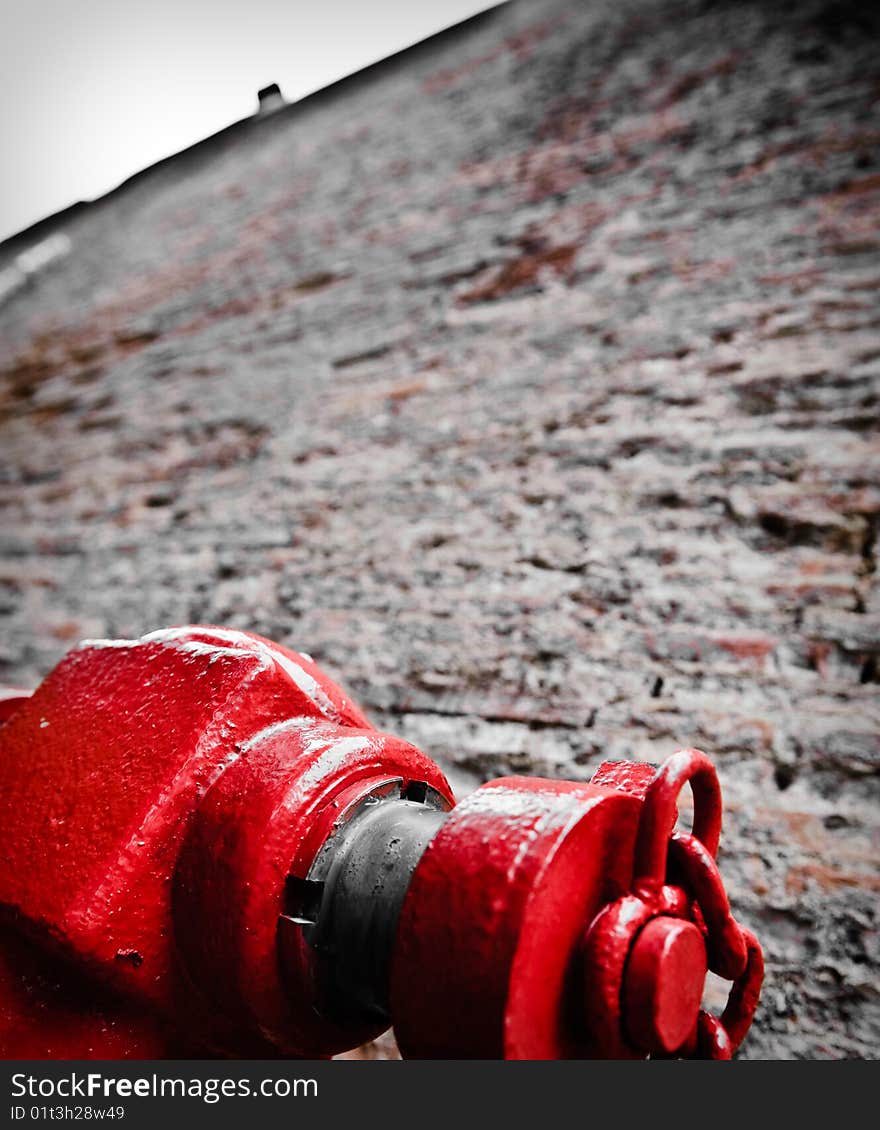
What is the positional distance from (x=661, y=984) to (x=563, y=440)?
6.11 ft

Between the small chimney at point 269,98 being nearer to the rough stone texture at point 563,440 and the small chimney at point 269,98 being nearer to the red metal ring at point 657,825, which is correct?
the rough stone texture at point 563,440

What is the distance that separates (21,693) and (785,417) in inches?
72.7

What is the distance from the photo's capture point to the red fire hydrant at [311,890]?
483 millimetres

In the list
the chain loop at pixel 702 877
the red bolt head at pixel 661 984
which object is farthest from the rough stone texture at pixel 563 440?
the red bolt head at pixel 661 984

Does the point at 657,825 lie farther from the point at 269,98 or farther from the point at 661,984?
the point at 269,98

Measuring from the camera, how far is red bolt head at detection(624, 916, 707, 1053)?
48cm

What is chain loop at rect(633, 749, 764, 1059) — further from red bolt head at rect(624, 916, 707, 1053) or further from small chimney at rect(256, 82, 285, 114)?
small chimney at rect(256, 82, 285, 114)

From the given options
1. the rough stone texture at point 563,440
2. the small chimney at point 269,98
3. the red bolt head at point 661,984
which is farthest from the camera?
the small chimney at point 269,98

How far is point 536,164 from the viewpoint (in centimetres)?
305

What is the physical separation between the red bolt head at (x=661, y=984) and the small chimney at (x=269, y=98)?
241 inches

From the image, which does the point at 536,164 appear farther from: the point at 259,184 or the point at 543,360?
the point at 259,184

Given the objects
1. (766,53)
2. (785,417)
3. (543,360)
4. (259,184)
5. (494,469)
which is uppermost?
(259,184)

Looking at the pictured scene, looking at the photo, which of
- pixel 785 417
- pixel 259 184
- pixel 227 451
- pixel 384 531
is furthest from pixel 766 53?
pixel 259 184

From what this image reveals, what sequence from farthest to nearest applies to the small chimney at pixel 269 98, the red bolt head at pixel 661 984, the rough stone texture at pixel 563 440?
the small chimney at pixel 269 98 < the rough stone texture at pixel 563 440 < the red bolt head at pixel 661 984
